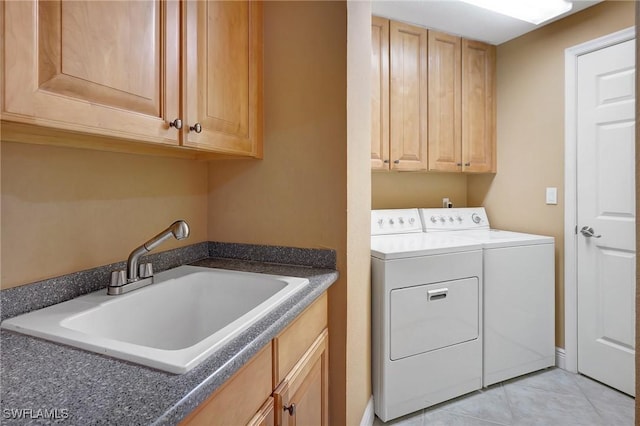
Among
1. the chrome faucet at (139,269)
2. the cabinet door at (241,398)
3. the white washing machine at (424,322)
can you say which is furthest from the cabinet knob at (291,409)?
the white washing machine at (424,322)

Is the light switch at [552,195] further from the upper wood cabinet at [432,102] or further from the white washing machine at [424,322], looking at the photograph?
the white washing machine at [424,322]

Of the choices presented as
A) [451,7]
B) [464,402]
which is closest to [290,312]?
[464,402]

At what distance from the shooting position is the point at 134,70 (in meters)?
0.89

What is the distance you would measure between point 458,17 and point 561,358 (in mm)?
2451

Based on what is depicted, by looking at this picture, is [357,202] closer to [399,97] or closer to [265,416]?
[265,416]

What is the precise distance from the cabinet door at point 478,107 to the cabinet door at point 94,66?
225 cm

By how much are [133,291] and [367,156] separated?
3.68ft

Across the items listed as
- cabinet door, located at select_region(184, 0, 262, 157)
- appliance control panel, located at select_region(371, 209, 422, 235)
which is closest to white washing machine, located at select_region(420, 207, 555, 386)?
appliance control panel, located at select_region(371, 209, 422, 235)

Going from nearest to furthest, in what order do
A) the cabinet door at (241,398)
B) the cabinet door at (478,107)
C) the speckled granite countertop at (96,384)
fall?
the speckled granite countertop at (96,384) < the cabinet door at (241,398) < the cabinet door at (478,107)

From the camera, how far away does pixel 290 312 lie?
960 millimetres

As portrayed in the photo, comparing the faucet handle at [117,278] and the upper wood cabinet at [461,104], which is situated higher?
the upper wood cabinet at [461,104]

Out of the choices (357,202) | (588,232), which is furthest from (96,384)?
(588,232)

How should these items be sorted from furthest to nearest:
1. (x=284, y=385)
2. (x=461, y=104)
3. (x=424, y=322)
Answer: (x=461, y=104) < (x=424, y=322) < (x=284, y=385)

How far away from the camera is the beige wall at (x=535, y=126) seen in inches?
92.0
